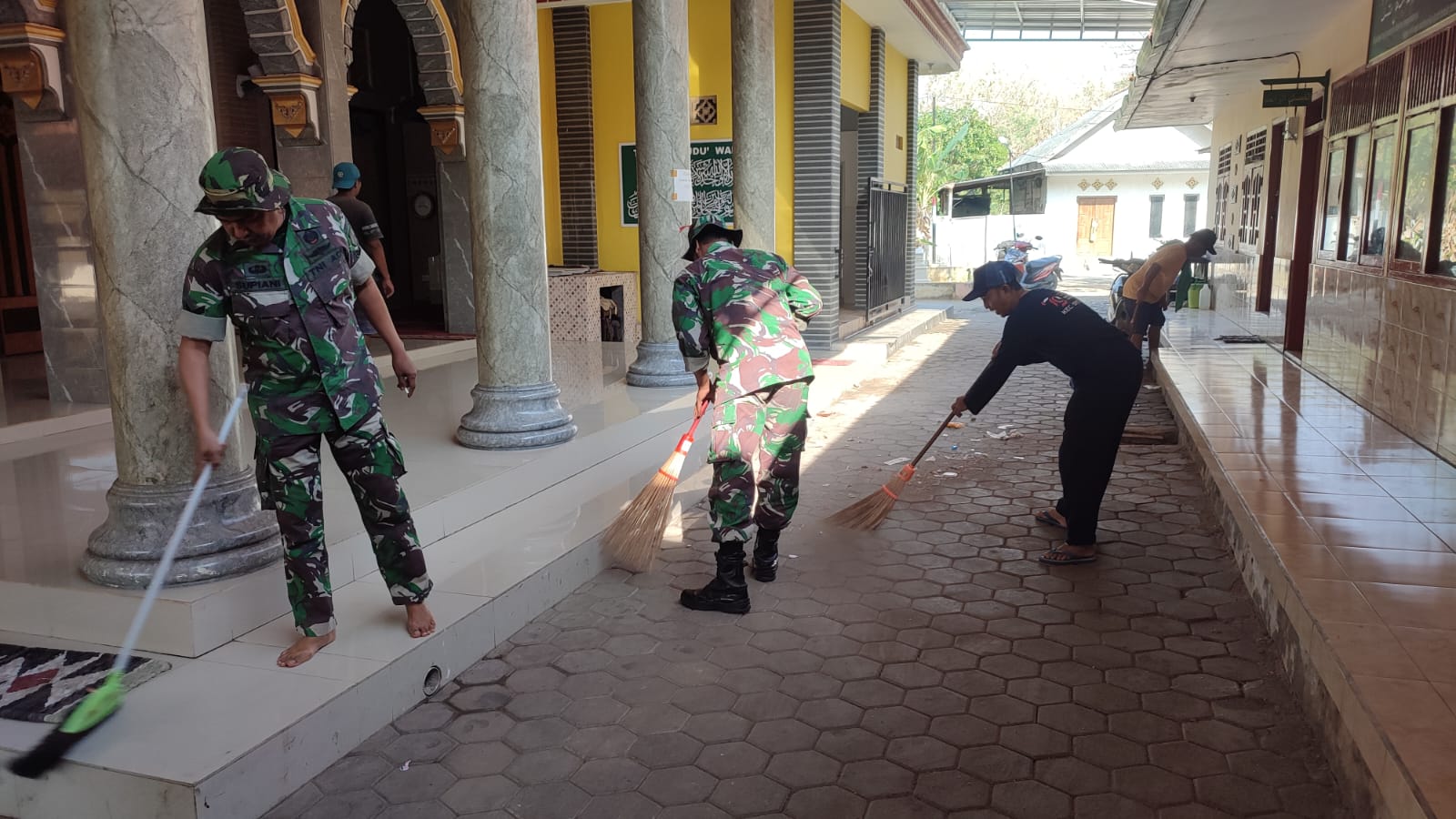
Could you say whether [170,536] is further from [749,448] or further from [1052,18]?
[1052,18]

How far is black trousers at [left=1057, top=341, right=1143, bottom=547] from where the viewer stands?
4.96 metres

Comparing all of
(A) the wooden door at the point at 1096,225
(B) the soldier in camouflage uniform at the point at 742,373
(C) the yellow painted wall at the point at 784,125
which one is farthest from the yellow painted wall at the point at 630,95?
(A) the wooden door at the point at 1096,225

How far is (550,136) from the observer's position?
38.3ft

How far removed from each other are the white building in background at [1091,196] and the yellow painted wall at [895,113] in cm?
949

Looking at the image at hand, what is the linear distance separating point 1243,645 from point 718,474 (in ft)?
7.07

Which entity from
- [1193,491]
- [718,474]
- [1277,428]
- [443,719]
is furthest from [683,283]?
[1277,428]

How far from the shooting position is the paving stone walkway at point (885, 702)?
300 centimetres

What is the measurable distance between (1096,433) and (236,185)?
3818 millimetres

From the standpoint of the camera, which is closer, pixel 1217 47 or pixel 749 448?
pixel 749 448

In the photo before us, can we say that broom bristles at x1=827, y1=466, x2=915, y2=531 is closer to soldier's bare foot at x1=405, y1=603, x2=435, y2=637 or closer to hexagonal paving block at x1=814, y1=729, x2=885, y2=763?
hexagonal paving block at x1=814, y1=729, x2=885, y2=763

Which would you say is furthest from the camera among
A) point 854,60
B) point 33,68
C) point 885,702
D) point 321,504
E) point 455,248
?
point 854,60

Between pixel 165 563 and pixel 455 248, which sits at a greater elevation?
pixel 455 248

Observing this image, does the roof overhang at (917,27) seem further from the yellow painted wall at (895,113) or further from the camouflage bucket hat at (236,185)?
the camouflage bucket hat at (236,185)

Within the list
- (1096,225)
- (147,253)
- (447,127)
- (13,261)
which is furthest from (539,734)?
(1096,225)
